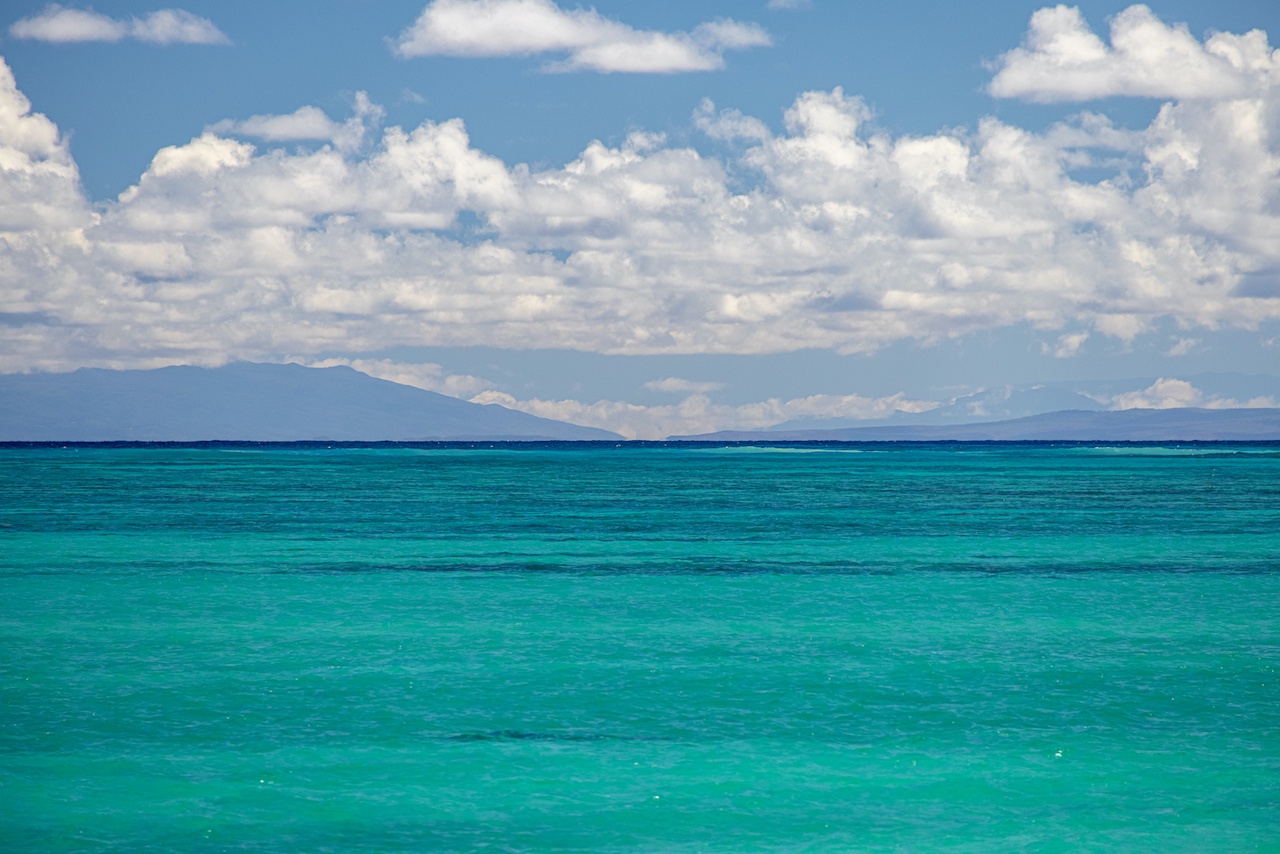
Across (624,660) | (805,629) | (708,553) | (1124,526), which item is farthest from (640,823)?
(1124,526)

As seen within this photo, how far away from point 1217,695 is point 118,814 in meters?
23.1

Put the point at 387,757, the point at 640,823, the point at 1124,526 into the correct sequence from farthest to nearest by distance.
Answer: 1. the point at 1124,526
2. the point at 387,757
3. the point at 640,823

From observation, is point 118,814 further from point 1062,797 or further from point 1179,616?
point 1179,616

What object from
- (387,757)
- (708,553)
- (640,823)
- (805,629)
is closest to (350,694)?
(387,757)

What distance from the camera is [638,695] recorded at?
30594 millimetres

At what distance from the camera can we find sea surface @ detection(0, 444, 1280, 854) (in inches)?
861

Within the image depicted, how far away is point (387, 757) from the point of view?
25141mm

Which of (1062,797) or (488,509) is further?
(488,509)

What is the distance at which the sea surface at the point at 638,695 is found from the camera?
861 inches

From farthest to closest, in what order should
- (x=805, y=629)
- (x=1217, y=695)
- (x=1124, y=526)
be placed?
(x=1124, y=526), (x=805, y=629), (x=1217, y=695)

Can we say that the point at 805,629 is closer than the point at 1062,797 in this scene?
No

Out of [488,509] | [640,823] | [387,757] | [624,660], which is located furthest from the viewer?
[488,509]

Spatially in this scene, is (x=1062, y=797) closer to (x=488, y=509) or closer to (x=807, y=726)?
(x=807, y=726)

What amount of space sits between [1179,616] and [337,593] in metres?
28.0
